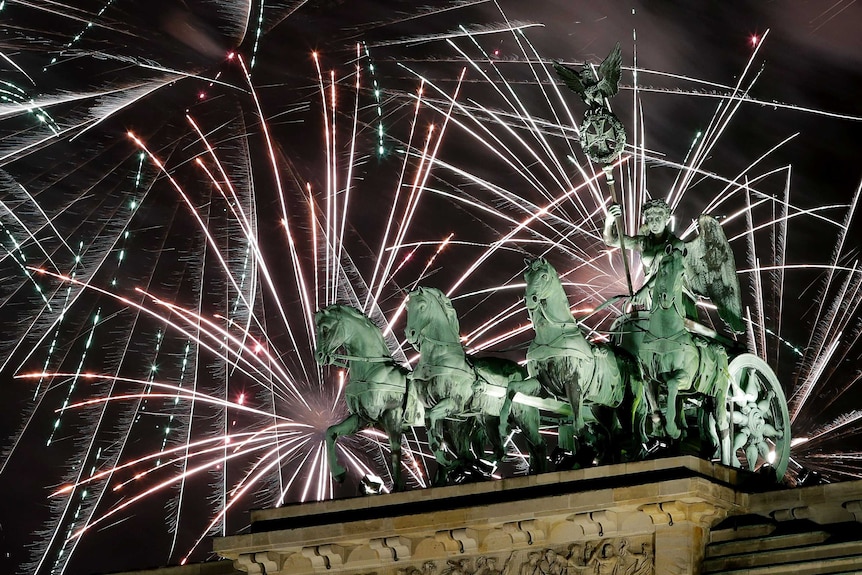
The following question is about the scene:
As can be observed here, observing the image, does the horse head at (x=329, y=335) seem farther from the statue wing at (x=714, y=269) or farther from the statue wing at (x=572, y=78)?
the statue wing at (x=714, y=269)

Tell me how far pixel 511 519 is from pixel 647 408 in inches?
89.0

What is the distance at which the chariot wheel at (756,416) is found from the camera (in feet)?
78.5

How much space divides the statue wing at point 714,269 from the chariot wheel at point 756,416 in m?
0.67

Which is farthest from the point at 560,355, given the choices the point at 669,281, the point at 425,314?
the point at 425,314

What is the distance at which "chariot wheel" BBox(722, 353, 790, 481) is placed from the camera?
2392cm

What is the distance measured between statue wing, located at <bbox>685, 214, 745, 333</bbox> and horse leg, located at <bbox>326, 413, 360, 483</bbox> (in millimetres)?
4064

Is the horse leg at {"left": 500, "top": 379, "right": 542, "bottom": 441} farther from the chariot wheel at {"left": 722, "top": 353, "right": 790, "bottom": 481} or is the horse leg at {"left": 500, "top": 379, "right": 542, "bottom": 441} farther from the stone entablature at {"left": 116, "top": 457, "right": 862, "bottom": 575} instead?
the chariot wheel at {"left": 722, "top": 353, "right": 790, "bottom": 481}

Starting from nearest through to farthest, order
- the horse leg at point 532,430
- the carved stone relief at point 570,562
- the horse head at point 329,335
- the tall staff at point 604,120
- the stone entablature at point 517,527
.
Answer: the stone entablature at point 517,527
the carved stone relief at point 570,562
the horse leg at point 532,430
the horse head at point 329,335
the tall staff at point 604,120

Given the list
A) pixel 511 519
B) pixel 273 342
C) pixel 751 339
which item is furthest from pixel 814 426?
pixel 511 519

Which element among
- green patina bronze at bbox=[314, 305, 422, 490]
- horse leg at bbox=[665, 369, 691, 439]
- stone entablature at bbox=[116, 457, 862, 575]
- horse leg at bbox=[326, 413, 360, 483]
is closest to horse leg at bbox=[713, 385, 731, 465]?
horse leg at bbox=[665, 369, 691, 439]

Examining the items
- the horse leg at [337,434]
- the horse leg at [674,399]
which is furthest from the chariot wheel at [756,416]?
the horse leg at [337,434]

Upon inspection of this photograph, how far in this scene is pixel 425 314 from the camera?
78.8 feet

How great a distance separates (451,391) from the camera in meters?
23.8

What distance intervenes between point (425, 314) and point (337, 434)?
5.34ft
